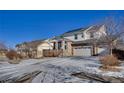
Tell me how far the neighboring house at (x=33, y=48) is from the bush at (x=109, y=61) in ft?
5.88

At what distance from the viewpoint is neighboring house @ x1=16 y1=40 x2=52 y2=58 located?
6.50 meters

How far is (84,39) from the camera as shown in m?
6.94

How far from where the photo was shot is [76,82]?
5.83 metres

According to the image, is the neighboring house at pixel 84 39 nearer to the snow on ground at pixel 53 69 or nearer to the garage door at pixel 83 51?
the garage door at pixel 83 51

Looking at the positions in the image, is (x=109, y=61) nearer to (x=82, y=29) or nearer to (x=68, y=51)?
(x=82, y=29)

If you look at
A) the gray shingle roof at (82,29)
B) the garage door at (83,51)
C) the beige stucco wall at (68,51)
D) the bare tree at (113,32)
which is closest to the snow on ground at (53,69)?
the garage door at (83,51)

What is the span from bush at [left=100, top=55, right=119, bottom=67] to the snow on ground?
0.57ft

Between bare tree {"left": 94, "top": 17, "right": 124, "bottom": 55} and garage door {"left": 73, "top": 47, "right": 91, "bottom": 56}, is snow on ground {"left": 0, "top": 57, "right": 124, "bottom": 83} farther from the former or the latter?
bare tree {"left": 94, "top": 17, "right": 124, "bottom": 55}

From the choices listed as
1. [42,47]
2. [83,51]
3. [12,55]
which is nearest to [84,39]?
[83,51]

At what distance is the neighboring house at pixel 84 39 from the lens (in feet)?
21.5
